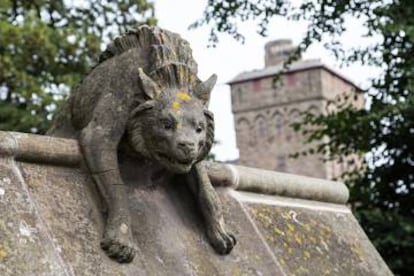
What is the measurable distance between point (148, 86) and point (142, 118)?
108 mm

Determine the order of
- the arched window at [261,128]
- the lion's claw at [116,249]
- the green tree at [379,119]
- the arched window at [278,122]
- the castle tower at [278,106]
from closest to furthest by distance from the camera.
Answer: the lion's claw at [116,249]
the green tree at [379,119]
the castle tower at [278,106]
the arched window at [278,122]
the arched window at [261,128]

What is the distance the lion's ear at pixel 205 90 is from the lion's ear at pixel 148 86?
0.16m

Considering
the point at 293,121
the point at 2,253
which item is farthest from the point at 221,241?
the point at 293,121

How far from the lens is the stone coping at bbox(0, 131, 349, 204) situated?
2600mm

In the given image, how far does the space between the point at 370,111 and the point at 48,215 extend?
627 cm

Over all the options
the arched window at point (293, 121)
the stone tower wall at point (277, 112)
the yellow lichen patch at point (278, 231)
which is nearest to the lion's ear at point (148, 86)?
the yellow lichen patch at point (278, 231)

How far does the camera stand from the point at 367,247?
13.2ft

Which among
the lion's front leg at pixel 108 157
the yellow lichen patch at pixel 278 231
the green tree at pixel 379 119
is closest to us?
the lion's front leg at pixel 108 157

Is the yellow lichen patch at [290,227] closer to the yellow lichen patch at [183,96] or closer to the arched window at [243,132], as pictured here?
the yellow lichen patch at [183,96]

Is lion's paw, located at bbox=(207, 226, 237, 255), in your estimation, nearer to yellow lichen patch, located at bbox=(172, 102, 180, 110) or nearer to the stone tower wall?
yellow lichen patch, located at bbox=(172, 102, 180, 110)

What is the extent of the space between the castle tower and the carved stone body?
2554 centimetres

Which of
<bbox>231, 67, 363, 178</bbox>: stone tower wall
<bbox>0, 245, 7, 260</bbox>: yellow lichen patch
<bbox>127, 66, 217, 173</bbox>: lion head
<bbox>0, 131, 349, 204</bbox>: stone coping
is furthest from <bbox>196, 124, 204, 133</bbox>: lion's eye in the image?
<bbox>231, 67, 363, 178</bbox>: stone tower wall

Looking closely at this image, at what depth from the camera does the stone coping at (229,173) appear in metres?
2.60

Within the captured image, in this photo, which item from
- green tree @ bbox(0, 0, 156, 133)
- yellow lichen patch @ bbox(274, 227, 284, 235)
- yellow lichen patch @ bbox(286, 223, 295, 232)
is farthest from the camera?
green tree @ bbox(0, 0, 156, 133)
